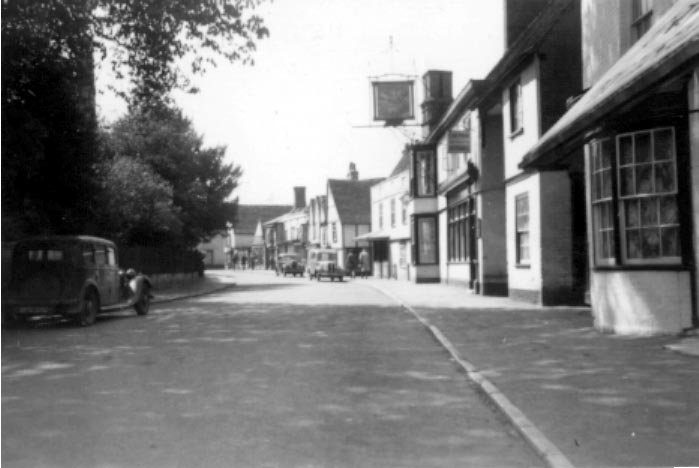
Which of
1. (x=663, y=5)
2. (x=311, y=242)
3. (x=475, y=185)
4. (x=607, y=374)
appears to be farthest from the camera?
(x=311, y=242)

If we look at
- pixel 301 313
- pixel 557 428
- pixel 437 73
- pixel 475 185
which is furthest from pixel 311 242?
pixel 557 428

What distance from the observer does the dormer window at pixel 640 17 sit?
36.9ft

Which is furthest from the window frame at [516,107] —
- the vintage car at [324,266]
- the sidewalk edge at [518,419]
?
the vintage car at [324,266]

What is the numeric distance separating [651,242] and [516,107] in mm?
8910

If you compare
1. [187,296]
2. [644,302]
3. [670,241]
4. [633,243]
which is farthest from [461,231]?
[670,241]

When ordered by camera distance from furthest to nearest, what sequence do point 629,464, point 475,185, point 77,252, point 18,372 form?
point 475,185 < point 77,252 < point 18,372 < point 629,464

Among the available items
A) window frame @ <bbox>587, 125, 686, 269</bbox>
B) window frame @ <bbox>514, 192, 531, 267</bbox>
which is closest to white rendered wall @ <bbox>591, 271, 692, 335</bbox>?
window frame @ <bbox>587, 125, 686, 269</bbox>

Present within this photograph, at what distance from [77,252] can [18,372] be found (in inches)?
251

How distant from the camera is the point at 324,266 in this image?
44406 mm

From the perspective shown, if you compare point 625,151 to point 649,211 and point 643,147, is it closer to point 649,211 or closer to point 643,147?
point 643,147

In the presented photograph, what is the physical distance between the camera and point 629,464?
186 inches

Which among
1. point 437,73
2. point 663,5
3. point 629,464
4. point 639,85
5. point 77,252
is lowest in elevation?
point 629,464

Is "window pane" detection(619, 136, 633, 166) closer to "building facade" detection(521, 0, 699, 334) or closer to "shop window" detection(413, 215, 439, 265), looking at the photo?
"building facade" detection(521, 0, 699, 334)

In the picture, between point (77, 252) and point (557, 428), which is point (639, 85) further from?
point (77, 252)
